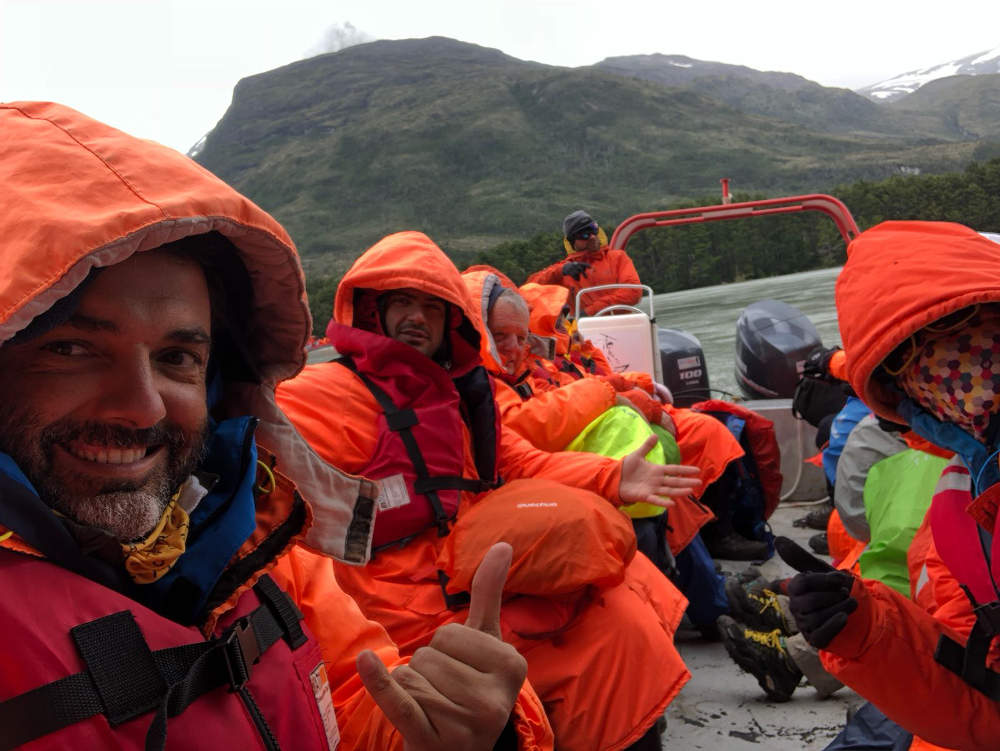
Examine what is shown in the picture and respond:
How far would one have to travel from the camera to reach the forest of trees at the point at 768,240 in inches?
522

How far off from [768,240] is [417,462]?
13553mm

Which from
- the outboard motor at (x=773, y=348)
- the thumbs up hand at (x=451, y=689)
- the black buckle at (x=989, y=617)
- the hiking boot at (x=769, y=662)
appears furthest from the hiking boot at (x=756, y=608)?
the outboard motor at (x=773, y=348)

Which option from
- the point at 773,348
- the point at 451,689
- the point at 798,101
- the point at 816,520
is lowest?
the point at 816,520

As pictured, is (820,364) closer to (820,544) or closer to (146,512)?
(820,544)

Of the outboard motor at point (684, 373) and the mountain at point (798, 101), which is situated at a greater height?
the mountain at point (798, 101)

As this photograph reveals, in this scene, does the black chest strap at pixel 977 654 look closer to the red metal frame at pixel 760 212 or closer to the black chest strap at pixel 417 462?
the black chest strap at pixel 417 462

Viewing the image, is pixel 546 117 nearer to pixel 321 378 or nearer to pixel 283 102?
pixel 283 102

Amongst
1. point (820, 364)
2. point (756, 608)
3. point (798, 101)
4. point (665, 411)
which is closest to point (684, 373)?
point (665, 411)

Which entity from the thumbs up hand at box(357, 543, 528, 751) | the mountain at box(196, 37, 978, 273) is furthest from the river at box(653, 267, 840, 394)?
the mountain at box(196, 37, 978, 273)

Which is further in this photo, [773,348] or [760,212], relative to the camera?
[760,212]

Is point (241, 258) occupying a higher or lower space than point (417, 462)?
higher

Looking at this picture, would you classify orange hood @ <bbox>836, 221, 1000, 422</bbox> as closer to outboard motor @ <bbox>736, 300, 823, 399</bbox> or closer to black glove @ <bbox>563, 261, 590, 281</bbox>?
outboard motor @ <bbox>736, 300, 823, 399</bbox>

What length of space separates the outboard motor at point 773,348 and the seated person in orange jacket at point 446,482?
3.62m

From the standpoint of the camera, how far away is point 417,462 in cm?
222
